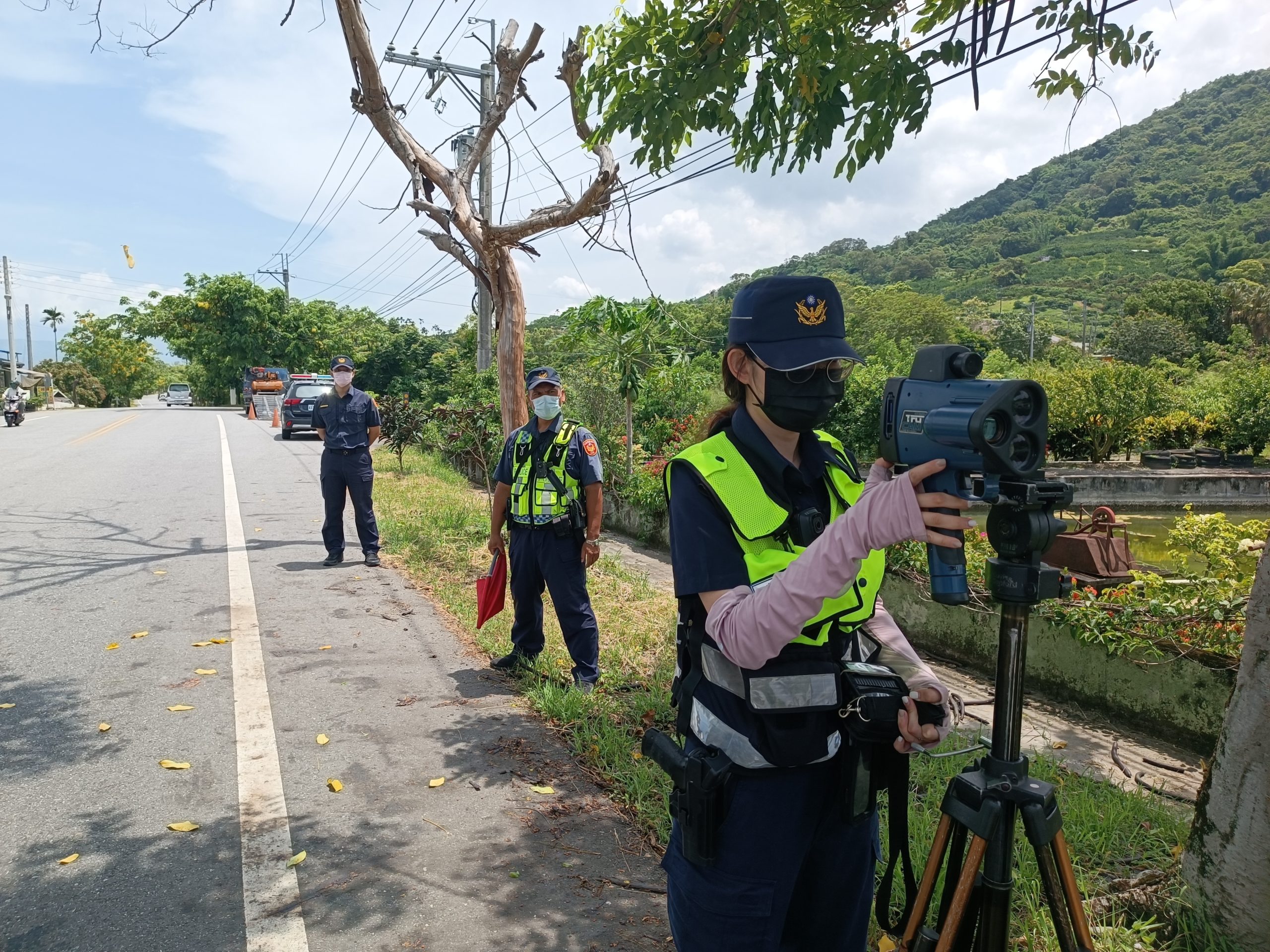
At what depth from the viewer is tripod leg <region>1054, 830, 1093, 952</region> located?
1574mm

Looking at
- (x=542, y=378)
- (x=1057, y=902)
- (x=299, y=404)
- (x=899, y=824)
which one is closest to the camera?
(x=1057, y=902)

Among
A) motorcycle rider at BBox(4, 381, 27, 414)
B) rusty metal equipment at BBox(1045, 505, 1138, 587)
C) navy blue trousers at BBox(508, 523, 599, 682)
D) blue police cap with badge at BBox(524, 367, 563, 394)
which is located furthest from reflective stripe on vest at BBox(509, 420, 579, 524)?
motorcycle rider at BBox(4, 381, 27, 414)

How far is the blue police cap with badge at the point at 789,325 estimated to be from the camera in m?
1.74

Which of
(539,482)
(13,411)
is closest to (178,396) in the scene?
(13,411)

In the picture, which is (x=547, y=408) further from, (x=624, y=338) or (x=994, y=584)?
(x=624, y=338)

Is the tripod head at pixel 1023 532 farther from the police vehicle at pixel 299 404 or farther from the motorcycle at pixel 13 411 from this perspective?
the motorcycle at pixel 13 411

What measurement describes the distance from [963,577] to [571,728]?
10.2 ft

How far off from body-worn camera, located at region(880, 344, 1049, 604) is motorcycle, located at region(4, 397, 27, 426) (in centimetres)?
2873

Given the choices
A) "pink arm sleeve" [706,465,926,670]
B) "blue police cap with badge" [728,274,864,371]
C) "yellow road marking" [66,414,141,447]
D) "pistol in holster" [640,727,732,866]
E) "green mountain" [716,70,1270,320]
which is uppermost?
"green mountain" [716,70,1270,320]

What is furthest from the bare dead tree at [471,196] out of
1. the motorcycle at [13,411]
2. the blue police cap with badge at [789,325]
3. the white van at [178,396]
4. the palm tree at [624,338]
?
the white van at [178,396]

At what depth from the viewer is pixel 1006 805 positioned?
155 centimetres

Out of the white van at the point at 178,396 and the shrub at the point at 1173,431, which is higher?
the white van at the point at 178,396

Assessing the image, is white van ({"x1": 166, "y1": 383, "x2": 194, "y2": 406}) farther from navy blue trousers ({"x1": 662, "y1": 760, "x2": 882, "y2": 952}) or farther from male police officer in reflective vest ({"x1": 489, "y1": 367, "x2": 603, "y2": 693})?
navy blue trousers ({"x1": 662, "y1": 760, "x2": 882, "y2": 952})

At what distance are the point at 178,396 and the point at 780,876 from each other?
5519 cm
